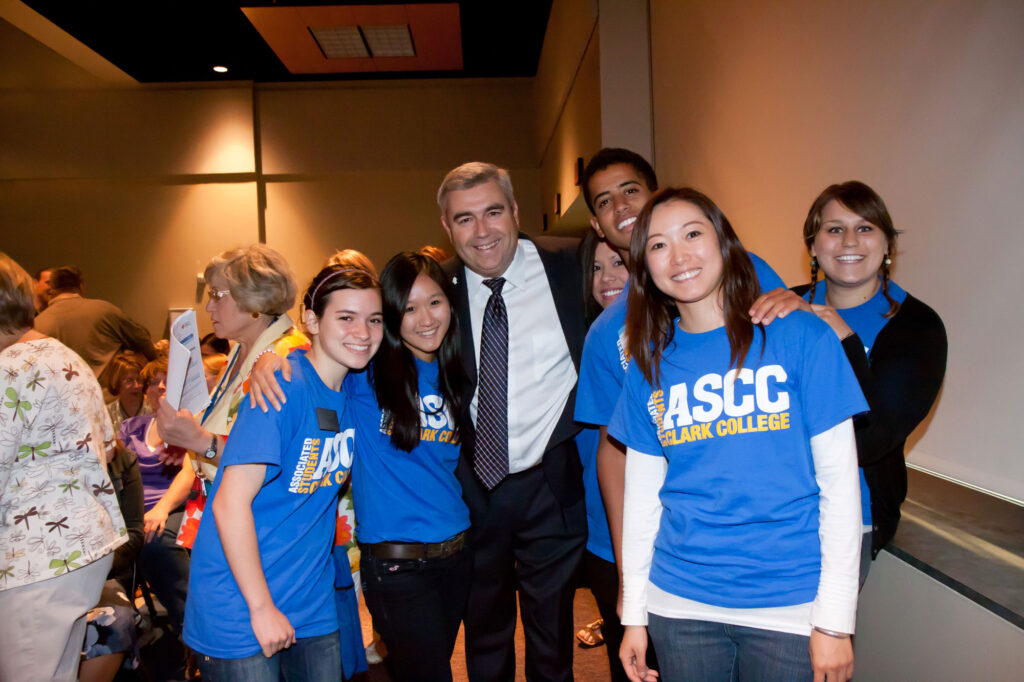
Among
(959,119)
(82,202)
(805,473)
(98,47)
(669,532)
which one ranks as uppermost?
(98,47)

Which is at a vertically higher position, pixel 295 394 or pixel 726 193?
pixel 726 193

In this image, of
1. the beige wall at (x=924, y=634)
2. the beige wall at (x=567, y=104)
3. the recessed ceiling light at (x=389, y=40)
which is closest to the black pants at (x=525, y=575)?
the beige wall at (x=924, y=634)

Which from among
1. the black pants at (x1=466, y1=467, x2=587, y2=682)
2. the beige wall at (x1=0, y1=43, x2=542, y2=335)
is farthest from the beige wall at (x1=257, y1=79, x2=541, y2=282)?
the black pants at (x1=466, y1=467, x2=587, y2=682)

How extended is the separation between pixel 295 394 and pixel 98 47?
260 inches

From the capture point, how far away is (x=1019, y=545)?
145 centimetres

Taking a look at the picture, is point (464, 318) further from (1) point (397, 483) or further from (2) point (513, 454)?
(1) point (397, 483)

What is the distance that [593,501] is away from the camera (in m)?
2.08

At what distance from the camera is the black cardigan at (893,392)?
156 cm

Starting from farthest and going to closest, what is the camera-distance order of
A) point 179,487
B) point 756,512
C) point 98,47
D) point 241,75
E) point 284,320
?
point 241,75
point 98,47
point 179,487
point 284,320
point 756,512

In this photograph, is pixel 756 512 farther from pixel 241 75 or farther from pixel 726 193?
pixel 241 75

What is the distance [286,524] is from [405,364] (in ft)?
1.79

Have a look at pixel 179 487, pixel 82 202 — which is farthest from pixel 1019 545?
pixel 82 202

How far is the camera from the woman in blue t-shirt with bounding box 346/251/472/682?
1.84m

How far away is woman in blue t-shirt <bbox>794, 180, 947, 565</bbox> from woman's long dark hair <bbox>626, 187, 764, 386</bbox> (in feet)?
0.84
